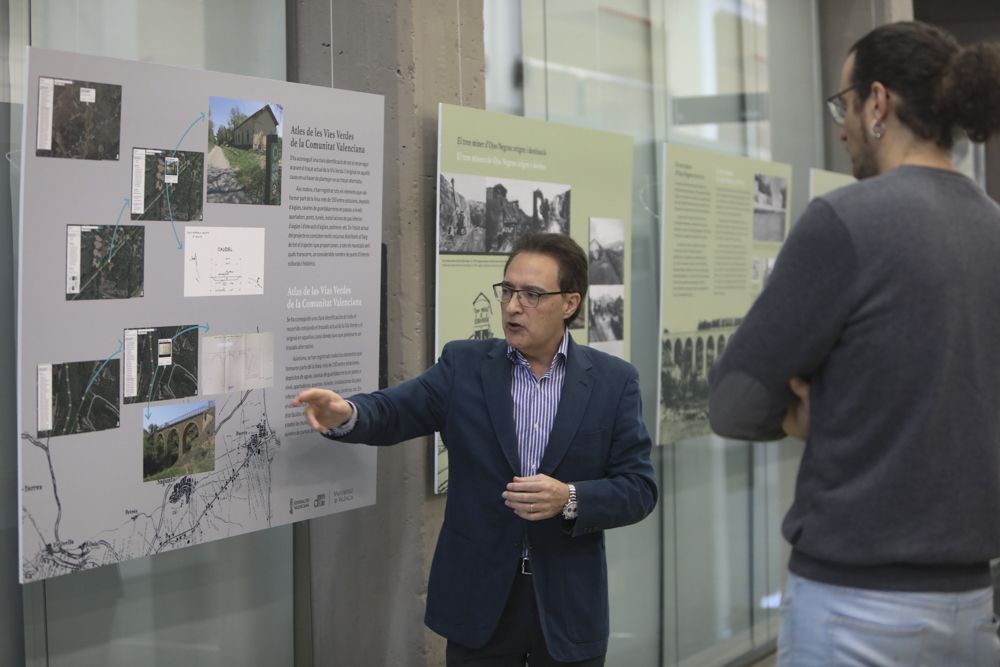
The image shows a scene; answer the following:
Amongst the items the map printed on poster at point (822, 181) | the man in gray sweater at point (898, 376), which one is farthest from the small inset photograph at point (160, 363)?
the map printed on poster at point (822, 181)

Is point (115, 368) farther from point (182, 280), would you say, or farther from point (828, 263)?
point (828, 263)

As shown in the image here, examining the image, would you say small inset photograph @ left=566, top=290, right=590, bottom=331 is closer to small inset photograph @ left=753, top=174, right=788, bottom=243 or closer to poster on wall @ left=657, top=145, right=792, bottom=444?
poster on wall @ left=657, top=145, right=792, bottom=444

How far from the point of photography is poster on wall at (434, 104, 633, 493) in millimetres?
3756

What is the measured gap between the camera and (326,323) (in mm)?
3264

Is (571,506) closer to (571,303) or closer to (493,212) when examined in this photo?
(571,303)

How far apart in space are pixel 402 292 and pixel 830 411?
2.15m

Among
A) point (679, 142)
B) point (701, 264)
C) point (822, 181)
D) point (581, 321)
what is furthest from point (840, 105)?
point (822, 181)

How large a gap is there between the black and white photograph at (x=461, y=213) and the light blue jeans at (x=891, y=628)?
2201 millimetres

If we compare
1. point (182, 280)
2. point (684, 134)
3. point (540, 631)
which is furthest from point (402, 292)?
point (684, 134)

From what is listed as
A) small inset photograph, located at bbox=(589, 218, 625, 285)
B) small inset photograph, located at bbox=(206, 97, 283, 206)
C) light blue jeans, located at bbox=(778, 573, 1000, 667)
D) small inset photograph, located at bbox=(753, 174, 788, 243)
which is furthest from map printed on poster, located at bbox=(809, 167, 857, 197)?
light blue jeans, located at bbox=(778, 573, 1000, 667)

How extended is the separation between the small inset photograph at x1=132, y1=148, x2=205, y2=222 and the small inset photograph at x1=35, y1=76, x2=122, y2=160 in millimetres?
92

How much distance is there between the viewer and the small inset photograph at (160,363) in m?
2.77

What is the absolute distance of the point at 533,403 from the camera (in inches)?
116

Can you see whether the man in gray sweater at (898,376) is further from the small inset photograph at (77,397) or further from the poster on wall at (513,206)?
the poster on wall at (513,206)
